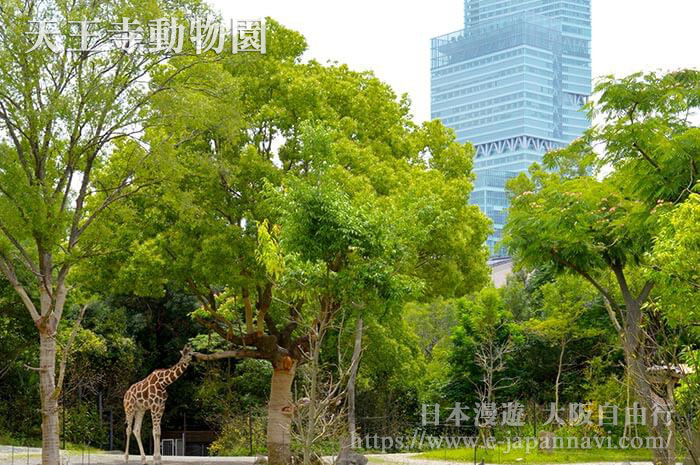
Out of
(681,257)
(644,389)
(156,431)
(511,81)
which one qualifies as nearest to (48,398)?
(156,431)

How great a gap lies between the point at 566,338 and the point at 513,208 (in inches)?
398

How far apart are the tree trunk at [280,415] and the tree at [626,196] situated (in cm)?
489

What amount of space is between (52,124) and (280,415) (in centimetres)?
693

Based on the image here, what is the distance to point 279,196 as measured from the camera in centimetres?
1230

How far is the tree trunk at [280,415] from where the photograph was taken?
17.5 m

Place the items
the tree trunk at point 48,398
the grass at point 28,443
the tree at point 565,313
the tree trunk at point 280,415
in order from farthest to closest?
the tree at point 565,313 < the grass at point 28,443 < the tree trunk at point 280,415 < the tree trunk at point 48,398

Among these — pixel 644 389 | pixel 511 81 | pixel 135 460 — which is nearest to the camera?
pixel 644 389

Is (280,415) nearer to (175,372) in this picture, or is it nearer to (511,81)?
(175,372)

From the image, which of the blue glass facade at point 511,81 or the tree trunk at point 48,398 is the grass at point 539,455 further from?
the blue glass facade at point 511,81

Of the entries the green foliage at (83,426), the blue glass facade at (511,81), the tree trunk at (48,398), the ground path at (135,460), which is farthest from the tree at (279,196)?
the blue glass facade at (511,81)

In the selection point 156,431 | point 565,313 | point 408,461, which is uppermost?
point 565,313

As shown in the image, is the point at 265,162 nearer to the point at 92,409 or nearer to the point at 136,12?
the point at 136,12

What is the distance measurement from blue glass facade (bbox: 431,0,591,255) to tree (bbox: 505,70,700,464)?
398 feet

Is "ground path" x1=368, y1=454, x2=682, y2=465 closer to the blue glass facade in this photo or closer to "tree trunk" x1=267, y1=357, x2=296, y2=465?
"tree trunk" x1=267, y1=357, x2=296, y2=465
